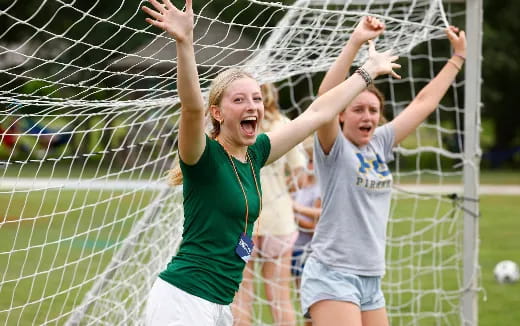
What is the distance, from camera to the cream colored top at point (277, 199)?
616cm

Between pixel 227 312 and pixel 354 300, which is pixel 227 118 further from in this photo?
pixel 354 300

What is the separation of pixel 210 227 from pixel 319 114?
Result: 33.0 inches

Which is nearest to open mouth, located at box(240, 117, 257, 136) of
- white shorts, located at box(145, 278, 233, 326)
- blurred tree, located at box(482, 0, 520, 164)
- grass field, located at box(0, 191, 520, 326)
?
white shorts, located at box(145, 278, 233, 326)

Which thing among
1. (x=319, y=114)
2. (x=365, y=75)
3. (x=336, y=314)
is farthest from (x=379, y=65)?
(x=336, y=314)

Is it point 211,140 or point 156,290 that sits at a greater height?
point 211,140

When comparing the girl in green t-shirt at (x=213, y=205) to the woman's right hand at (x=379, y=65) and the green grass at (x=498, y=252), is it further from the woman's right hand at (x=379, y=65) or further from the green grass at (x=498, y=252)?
the green grass at (x=498, y=252)

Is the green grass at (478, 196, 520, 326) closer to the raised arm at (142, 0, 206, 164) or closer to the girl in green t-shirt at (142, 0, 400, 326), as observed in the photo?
the girl in green t-shirt at (142, 0, 400, 326)

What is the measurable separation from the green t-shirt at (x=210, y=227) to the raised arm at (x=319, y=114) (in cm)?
46

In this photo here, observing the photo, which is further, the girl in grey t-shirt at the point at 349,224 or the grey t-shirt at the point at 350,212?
the grey t-shirt at the point at 350,212

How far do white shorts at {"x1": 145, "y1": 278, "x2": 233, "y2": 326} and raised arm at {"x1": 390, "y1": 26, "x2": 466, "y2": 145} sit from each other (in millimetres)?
1857

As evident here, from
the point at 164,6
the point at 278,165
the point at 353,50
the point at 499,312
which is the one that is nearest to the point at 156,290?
the point at 164,6

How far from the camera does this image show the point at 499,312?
24.5 feet

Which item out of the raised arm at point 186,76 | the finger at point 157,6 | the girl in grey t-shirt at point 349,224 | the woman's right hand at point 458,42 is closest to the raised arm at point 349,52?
the girl in grey t-shirt at point 349,224

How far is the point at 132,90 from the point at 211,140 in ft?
2.74
